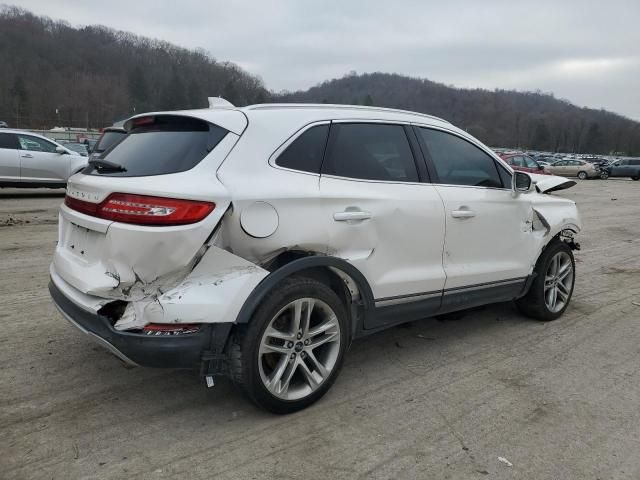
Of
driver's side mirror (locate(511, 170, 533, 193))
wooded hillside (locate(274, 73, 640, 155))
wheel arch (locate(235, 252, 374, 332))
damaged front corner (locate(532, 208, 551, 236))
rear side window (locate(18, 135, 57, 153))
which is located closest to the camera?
wheel arch (locate(235, 252, 374, 332))

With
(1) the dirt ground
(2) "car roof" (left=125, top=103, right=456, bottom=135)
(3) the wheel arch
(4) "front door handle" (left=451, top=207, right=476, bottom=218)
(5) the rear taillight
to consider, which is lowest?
(1) the dirt ground

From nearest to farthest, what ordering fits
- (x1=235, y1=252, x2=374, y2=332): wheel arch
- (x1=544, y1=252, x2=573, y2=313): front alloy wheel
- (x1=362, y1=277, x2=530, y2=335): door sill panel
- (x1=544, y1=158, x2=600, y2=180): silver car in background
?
1. (x1=235, y1=252, x2=374, y2=332): wheel arch
2. (x1=362, y1=277, x2=530, y2=335): door sill panel
3. (x1=544, y1=252, x2=573, y2=313): front alloy wheel
4. (x1=544, y1=158, x2=600, y2=180): silver car in background

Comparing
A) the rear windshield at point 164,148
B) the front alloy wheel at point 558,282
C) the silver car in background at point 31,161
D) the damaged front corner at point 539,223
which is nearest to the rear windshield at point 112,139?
the rear windshield at point 164,148

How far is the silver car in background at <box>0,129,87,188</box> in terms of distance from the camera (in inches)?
508

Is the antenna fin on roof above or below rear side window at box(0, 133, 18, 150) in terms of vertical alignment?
above

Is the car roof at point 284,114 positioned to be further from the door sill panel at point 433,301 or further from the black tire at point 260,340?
the door sill panel at point 433,301

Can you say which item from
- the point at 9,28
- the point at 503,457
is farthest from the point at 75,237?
the point at 9,28

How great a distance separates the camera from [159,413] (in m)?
3.08

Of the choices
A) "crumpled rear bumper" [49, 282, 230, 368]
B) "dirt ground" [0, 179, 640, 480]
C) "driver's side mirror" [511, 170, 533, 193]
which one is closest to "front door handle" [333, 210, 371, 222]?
"crumpled rear bumper" [49, 282, 230, 368]

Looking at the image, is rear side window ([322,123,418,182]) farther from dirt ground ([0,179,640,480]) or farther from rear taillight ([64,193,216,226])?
dirt ground ([0,179,640,480])

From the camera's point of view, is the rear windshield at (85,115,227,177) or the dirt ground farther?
the rear windshield at (85,115,227,177)

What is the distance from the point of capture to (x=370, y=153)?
353 centimetres

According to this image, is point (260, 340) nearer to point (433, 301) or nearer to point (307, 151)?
point (307, 151)

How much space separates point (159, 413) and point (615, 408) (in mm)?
2766
